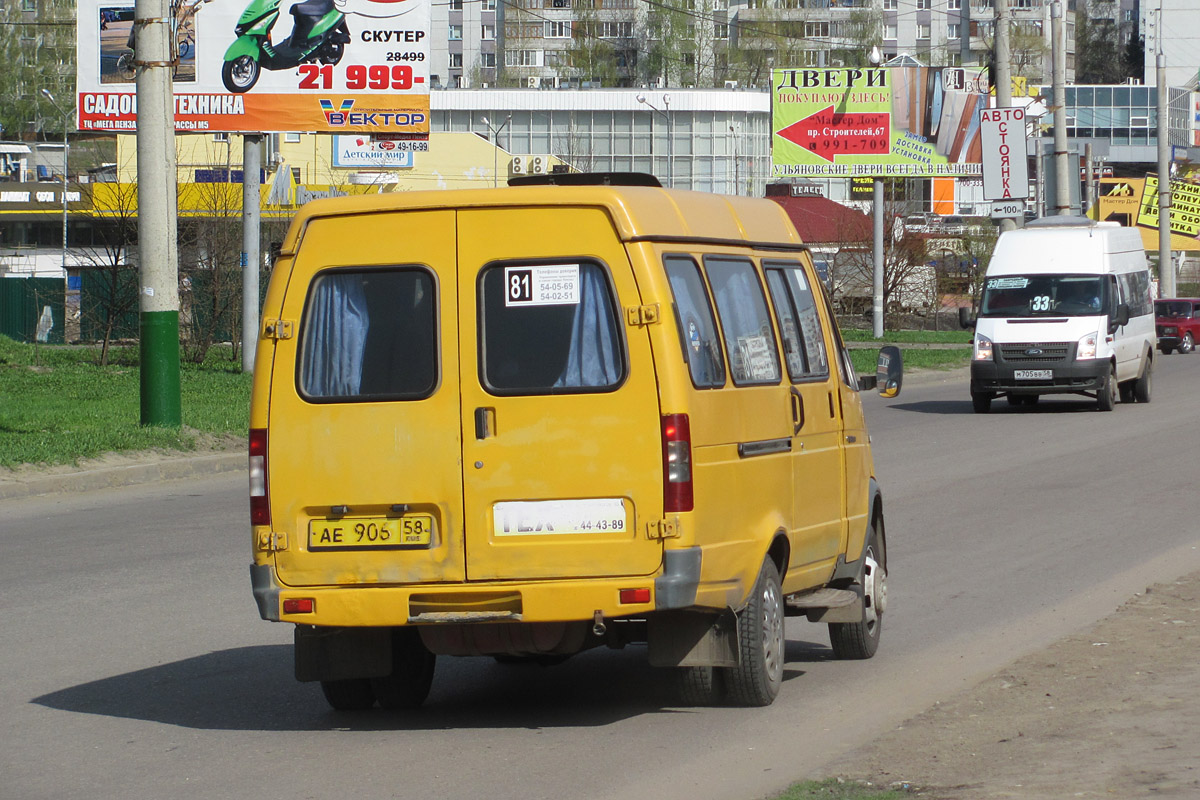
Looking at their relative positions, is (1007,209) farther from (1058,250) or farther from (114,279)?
(114,279)

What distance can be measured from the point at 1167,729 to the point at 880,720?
111cm

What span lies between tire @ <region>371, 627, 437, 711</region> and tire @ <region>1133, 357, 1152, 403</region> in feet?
71.1

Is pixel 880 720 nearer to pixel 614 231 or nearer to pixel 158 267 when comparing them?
pixel 614 231

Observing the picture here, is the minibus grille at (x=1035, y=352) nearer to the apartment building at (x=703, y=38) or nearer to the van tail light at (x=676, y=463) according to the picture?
the van tail light at (x=676, y=463)

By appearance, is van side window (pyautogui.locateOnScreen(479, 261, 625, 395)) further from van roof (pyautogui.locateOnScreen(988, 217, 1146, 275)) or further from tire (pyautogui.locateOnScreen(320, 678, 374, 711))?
van roof (pyautogui.locateOnScreen(988, 217, 1146, 275))

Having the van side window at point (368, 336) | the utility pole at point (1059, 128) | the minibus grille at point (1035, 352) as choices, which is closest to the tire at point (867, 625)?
the van side window at point (368, 336)

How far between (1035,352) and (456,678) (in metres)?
18.6

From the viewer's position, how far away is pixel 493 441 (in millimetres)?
6371

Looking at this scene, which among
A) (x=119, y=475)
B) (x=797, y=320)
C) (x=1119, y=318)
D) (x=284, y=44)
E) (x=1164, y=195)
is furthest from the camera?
(x=1164, y=195)

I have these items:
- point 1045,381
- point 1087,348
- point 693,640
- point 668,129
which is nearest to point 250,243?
point 1045,381

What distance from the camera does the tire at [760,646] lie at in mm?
6727

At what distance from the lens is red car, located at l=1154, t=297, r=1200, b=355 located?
4909cm

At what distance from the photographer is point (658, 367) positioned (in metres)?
6.25

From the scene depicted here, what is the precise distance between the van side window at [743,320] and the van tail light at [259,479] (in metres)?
1.85
